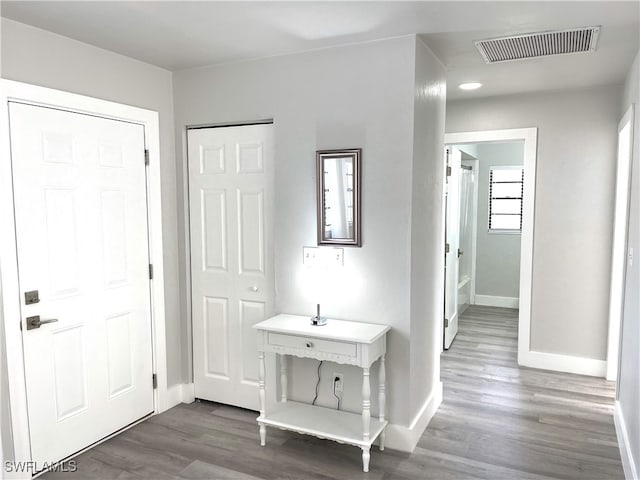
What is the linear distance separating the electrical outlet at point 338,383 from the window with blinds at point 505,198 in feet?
14.9

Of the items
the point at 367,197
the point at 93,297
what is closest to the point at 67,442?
the point at 93,297

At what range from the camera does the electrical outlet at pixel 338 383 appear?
3.02 m

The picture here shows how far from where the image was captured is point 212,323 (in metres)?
3.51

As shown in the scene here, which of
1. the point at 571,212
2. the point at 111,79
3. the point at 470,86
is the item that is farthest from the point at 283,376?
the point at 571,212

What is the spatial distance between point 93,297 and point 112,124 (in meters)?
1.09

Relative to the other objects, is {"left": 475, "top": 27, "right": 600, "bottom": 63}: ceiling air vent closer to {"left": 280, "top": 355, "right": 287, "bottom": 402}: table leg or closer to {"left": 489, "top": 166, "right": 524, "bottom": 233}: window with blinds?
{"left": 280, "top": 355, "right": 287, "bottom": 402}: table leg

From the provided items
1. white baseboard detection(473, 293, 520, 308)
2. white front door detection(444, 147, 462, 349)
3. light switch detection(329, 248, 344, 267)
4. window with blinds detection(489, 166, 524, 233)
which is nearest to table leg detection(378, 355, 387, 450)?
light switch detection(329, 248, 344, 267)

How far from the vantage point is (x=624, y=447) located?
107 inches

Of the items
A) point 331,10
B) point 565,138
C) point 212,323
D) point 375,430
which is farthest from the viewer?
point 565,138

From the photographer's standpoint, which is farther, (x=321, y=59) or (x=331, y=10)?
(x=321, y=59)

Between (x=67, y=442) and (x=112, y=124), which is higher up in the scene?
(x=112, y=124)

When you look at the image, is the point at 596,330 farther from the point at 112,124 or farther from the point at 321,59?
the point at 112,124

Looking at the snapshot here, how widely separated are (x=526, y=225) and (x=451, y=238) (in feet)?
2.46

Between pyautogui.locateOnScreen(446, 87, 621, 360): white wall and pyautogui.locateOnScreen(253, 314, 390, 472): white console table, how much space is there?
2.18 meters
